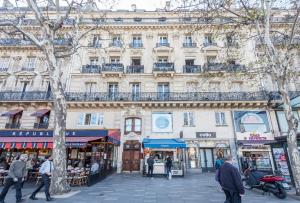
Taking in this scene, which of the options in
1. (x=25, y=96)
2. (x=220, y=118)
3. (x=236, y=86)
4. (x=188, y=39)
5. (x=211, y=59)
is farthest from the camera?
(x=188, y=39)

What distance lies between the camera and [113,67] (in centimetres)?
2084

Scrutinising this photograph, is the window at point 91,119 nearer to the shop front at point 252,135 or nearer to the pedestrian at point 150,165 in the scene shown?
the pedestrian at point 150,165

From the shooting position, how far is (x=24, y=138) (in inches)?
552

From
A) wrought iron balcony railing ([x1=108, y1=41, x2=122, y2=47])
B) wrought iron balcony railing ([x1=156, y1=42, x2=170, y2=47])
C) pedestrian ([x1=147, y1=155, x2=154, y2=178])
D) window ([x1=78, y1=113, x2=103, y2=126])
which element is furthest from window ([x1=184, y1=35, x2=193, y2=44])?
pedestrian ([x1=147, y1=155, x2=154, y2=178])

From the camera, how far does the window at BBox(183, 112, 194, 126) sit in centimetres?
1898

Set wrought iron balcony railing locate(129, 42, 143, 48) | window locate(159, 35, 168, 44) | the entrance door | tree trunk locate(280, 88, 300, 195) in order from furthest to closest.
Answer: window locate(159, 35, 168, 44), wrought iron balcony railing locate(129, 42, 143, 48), the entrance door, tree trunk locate(280, 88, 300, 195)

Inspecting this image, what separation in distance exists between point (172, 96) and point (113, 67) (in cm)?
725

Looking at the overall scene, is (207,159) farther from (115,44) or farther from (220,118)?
(115,44)

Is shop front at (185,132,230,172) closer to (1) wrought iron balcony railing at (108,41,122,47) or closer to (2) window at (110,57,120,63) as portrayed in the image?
(2) window at (110,57,120,63)

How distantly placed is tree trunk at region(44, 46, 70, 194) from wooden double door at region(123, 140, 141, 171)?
31.8 feet

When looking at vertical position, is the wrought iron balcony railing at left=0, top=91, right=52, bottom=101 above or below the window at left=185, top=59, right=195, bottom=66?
below

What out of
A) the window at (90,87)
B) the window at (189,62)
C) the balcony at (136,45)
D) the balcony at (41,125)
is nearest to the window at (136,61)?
the balcony at (136,45)

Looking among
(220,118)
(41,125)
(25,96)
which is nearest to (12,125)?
(41,125)

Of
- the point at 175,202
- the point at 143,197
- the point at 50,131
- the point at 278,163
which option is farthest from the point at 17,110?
the point at 278,163
